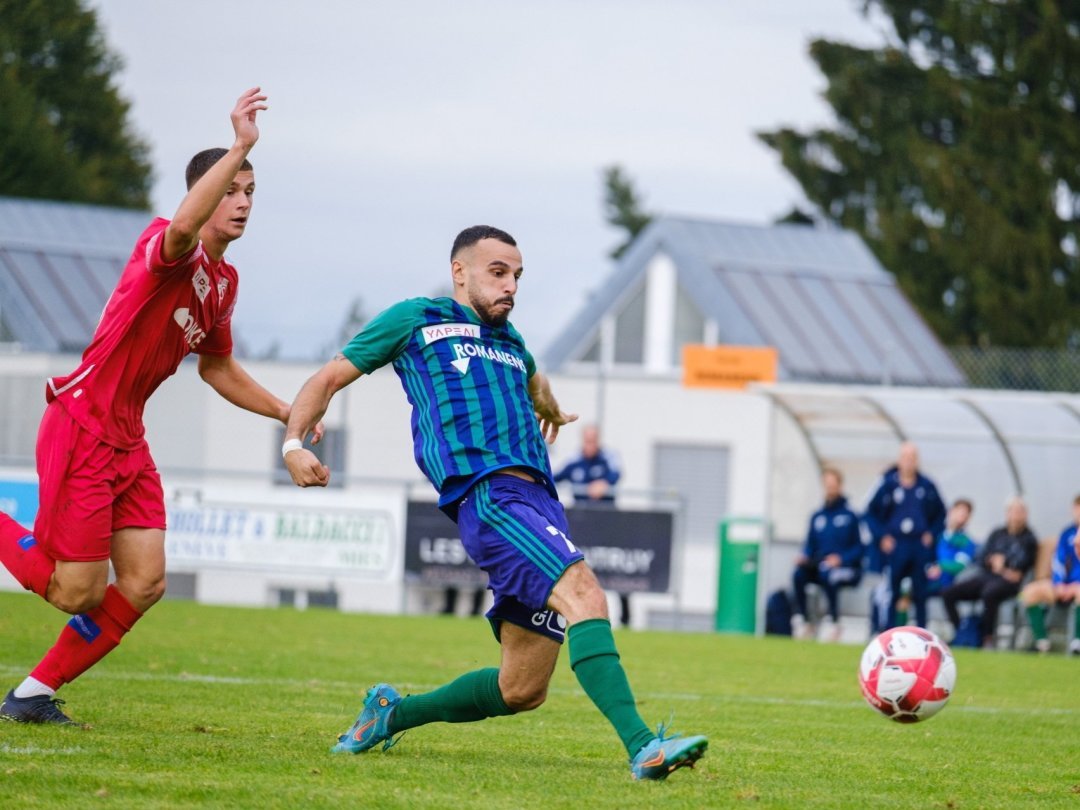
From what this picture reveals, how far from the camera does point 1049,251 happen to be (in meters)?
41.2

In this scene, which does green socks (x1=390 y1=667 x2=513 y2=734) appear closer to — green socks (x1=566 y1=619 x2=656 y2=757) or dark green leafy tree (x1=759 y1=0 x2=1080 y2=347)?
green socks (x1=566 y1=619 x2=656 y2=757)

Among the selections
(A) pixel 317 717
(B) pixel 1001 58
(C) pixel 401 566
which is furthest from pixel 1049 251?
(A) pixel 317 717

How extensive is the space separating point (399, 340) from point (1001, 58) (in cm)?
3876

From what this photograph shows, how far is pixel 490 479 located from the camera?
20.3 feet

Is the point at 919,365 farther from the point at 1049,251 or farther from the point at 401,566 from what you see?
the point at 401,566

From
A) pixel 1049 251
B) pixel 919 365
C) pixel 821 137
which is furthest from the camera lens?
pixel 821 137

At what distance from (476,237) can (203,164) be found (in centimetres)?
117

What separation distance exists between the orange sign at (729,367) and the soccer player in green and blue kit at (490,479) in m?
14.4

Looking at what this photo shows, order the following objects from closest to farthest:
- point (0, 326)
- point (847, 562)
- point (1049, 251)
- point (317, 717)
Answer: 1. point (317, 717)
2. point (847, 562)
3. point (0, 326)
4. point (1049, 251)

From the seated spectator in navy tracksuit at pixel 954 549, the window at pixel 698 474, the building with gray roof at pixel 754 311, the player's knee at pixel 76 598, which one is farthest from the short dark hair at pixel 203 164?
the building with gray roof at pixel 754 311

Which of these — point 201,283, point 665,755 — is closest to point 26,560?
point 201,283

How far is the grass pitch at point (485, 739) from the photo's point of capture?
5.54m

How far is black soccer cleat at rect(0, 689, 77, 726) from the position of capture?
271 inches

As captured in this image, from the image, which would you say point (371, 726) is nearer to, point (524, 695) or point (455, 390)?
point (524, 695)
